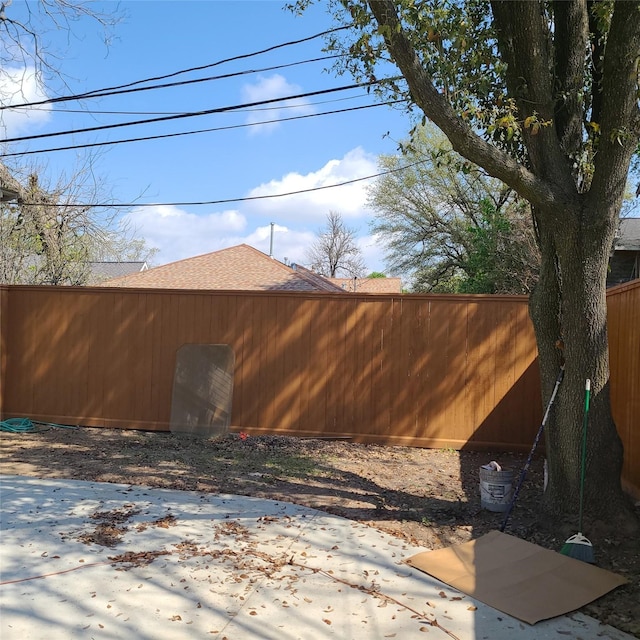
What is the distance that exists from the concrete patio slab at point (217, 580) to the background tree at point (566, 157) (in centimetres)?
160

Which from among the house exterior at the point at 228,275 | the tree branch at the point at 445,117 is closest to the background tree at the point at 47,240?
the house exterior at the point at 228,275

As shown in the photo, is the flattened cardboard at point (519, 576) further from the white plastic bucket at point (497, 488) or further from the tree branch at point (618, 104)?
the tree branch at point (618, 104)

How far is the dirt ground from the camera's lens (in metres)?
4.45

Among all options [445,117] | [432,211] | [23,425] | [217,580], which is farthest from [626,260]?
[217,580]

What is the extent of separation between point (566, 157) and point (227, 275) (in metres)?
14.8

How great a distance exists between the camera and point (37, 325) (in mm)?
8875

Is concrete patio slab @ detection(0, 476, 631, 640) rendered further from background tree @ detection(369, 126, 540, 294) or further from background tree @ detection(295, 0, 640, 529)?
background tree @ detection(369, 126, 540, 294)

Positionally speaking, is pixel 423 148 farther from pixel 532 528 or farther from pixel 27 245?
pixel 532 528

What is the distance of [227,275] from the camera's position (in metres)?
19.0

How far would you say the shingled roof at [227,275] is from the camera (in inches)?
715

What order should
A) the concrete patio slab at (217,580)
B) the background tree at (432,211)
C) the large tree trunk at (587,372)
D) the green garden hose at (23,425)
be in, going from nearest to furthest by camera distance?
1. the concrete patio slab at (217,580)
2. the large tree trunk at (587,372)
3. the green garden hose at (23,425)
4. the background tree at (432,211)

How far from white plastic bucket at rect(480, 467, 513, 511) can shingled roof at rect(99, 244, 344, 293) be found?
12.7m

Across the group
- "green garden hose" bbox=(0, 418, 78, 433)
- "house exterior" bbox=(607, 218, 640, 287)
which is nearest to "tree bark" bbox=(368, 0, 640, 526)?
"green garden hose" bbox=(0, 418, 78, 433)

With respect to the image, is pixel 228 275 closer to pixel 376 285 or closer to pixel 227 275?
pixel 227 275
